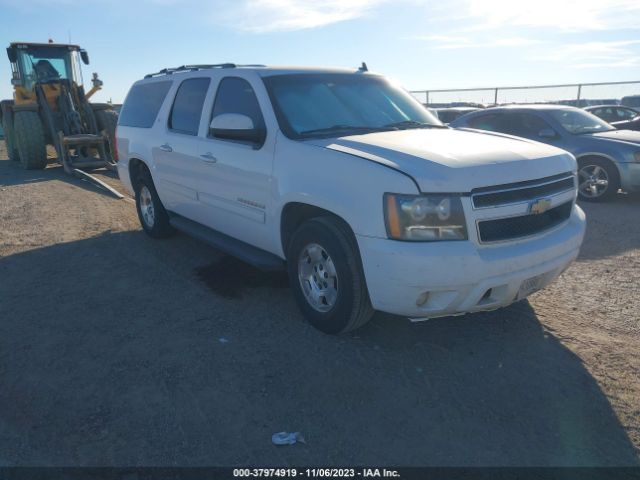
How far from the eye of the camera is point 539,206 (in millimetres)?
3439

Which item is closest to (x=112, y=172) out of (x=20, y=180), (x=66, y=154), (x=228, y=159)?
(x=66, y=154)

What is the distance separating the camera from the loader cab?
1365cm

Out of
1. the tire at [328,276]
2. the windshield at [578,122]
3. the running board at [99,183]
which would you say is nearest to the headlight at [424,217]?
the tire at [328,276]

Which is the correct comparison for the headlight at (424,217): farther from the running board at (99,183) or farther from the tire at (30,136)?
the tire at (30,136)

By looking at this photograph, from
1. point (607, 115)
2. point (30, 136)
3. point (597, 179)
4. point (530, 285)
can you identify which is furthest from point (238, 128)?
point (607, 115)

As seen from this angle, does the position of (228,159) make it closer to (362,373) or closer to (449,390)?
(362,373)

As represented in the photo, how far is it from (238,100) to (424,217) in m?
2.28

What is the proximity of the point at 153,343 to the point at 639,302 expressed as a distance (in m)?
4.02

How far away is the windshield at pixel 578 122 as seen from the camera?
906 cm

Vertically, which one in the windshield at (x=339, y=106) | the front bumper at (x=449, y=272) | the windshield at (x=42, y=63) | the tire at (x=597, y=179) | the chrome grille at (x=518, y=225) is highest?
the windshield at (x=42, y=63)

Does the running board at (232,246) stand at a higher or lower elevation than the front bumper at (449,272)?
lower

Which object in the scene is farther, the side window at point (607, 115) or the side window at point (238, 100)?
the side window at point (607, 115)

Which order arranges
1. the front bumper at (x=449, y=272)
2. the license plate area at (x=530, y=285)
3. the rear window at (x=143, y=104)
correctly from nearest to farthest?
the front bumper at (x=449, y=272)
the license plate area at (x=530, y=285)
the rear window at (x=143, y=104)

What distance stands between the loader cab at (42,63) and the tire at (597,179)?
12.6 metres
